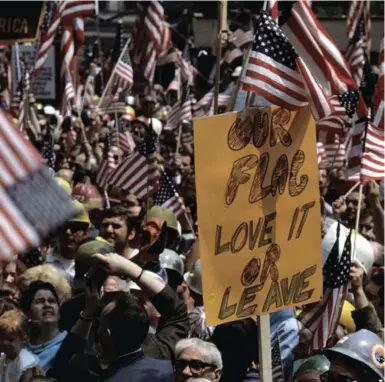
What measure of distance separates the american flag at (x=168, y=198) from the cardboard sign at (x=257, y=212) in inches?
221

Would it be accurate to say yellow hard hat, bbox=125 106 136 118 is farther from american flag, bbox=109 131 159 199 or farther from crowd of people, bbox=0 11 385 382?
crowd of people, bbox=0 11 385 382

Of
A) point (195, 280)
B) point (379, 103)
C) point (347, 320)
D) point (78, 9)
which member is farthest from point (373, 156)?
point (78, 9)

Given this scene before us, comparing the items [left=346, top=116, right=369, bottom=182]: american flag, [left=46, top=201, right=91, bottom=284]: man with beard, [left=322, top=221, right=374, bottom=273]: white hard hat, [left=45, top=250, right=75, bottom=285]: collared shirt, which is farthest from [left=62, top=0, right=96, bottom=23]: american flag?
[left=46, top=201, right=91, bottom=284]: man with beard

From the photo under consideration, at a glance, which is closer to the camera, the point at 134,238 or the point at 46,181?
the point at 46,181

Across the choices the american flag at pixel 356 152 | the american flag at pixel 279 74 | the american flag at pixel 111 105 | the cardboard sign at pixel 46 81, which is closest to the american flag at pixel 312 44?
the american flag at pixel 279 74

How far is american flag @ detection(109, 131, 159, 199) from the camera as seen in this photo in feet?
37.7

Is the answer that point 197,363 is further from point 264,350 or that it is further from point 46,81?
point 46,81

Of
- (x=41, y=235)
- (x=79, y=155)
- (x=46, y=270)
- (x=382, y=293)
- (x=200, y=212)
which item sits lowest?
(x=79, y=155)

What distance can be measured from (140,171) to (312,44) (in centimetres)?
437

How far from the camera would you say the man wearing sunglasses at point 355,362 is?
5.73 meters

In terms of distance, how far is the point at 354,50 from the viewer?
61.1 ft

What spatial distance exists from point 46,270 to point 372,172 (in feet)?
11.3

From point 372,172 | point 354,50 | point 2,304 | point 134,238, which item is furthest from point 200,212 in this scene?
point 354,50

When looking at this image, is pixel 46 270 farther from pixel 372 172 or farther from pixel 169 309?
pixel 372 172
